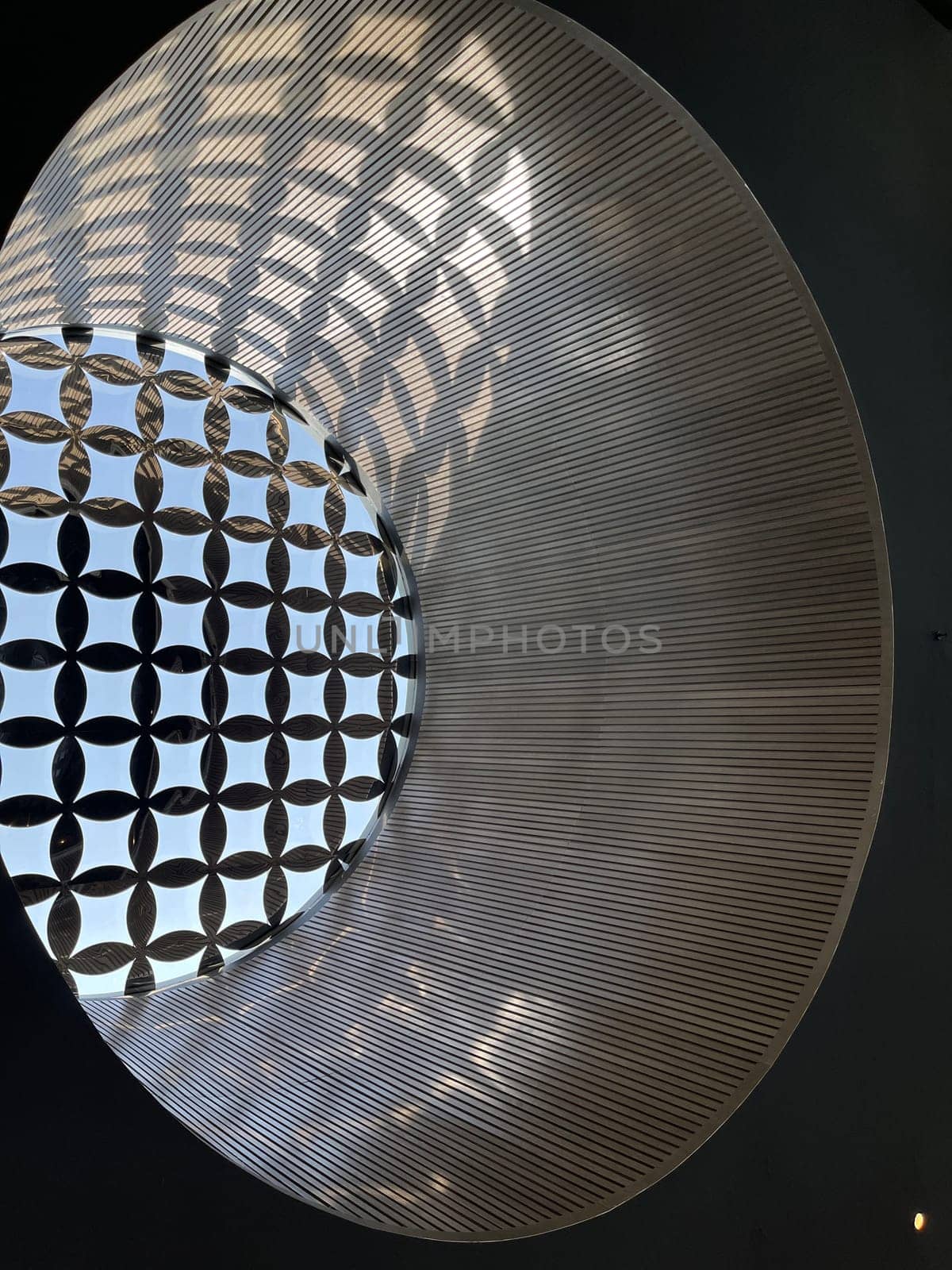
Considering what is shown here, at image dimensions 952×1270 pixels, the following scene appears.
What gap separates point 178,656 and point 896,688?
11.9ft

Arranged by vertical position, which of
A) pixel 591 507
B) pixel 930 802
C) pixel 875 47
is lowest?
pixel 930 802

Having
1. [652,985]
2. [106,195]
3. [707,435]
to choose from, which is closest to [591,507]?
[707,435]

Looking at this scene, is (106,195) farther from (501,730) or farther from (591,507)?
(501,730)

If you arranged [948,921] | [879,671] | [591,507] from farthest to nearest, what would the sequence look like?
[948,921]
[591,507]
[879,671]

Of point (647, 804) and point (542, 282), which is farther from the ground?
point (542, 282)

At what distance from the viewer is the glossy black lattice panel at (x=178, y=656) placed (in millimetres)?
4453

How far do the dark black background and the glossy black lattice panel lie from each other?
6.16 ft

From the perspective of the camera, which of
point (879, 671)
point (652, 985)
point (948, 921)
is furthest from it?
point (948, 921)

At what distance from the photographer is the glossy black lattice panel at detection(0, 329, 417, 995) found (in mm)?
4453

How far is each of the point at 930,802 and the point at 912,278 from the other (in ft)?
A: 9.22

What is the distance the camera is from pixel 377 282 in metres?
4.09

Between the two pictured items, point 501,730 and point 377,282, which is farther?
point 501,730

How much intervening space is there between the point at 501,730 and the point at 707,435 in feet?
5.67

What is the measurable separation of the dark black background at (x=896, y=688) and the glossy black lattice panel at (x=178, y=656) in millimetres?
1876
